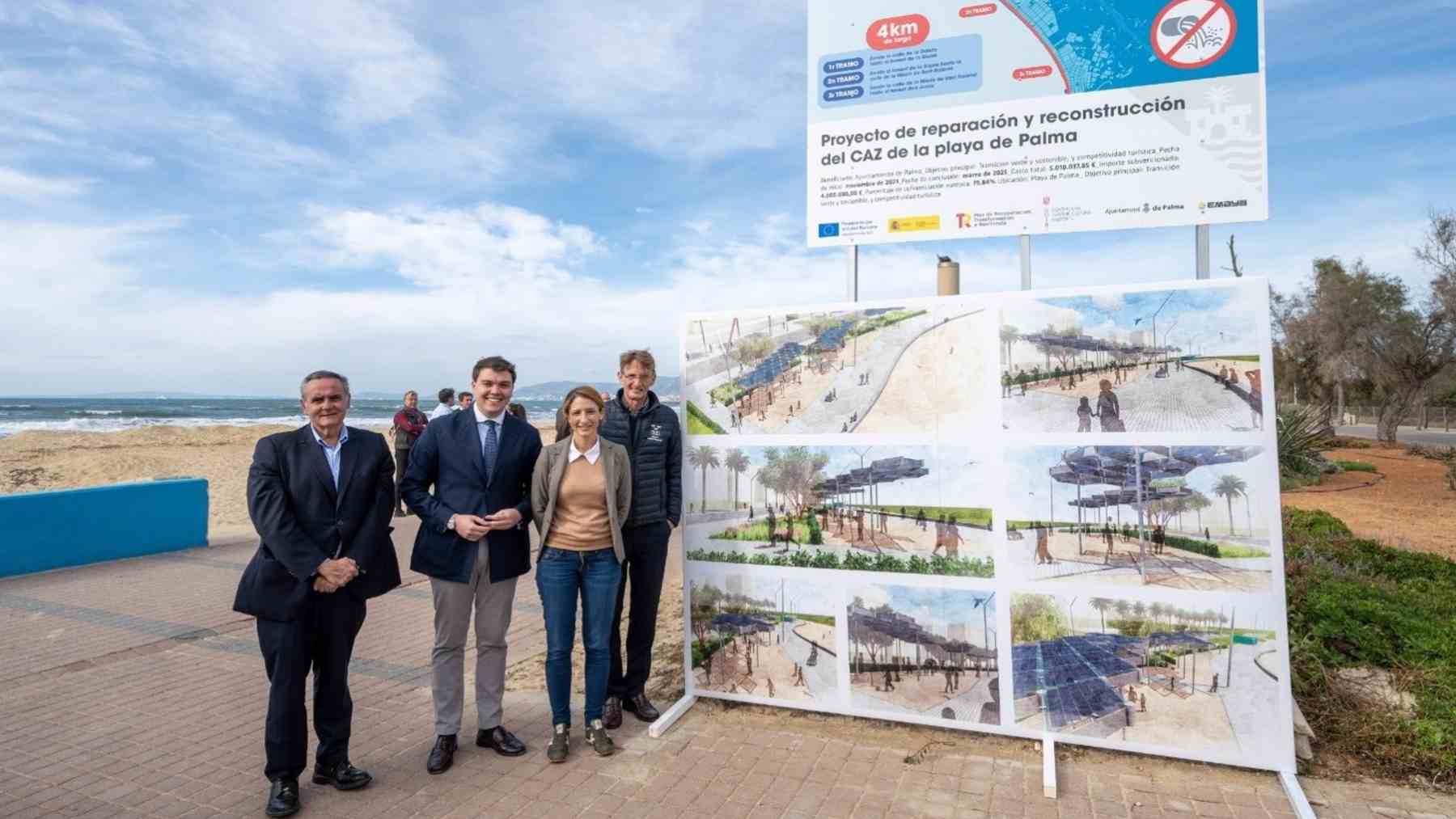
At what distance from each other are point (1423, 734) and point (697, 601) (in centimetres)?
351

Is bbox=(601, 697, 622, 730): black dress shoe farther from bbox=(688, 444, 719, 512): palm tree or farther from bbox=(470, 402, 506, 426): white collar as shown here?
bbox=(470, 402, 506, 426): white collar

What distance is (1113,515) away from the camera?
3.67 meters

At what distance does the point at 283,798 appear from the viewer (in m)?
3.32

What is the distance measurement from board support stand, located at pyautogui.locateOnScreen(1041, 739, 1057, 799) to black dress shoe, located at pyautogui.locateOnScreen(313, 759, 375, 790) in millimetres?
2976

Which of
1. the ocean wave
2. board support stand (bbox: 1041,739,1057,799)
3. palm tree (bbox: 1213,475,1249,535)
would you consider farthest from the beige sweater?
the ocean wave

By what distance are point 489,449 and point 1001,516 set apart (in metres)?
2.48

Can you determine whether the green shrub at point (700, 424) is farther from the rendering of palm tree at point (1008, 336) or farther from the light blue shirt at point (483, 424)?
the rendering of palm tree at point (1008, 336)

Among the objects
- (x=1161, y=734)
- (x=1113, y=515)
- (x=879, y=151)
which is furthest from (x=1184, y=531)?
(x=879, y=151)

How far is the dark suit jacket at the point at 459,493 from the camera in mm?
3709

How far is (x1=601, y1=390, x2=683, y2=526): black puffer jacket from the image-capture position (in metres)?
4.16

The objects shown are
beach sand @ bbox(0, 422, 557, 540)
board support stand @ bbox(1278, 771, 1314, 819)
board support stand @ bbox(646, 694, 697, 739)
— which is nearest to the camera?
board support stand @ bbox(1278, 771, 1314, 819)

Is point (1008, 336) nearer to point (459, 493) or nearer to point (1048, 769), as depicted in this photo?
point (1048, 769)

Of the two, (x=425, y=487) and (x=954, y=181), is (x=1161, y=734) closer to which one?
(x=954, y=181)

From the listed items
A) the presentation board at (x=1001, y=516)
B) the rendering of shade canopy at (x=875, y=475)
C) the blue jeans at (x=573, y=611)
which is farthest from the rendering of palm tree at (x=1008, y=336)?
the blue jeans at (x=573, y=611)
